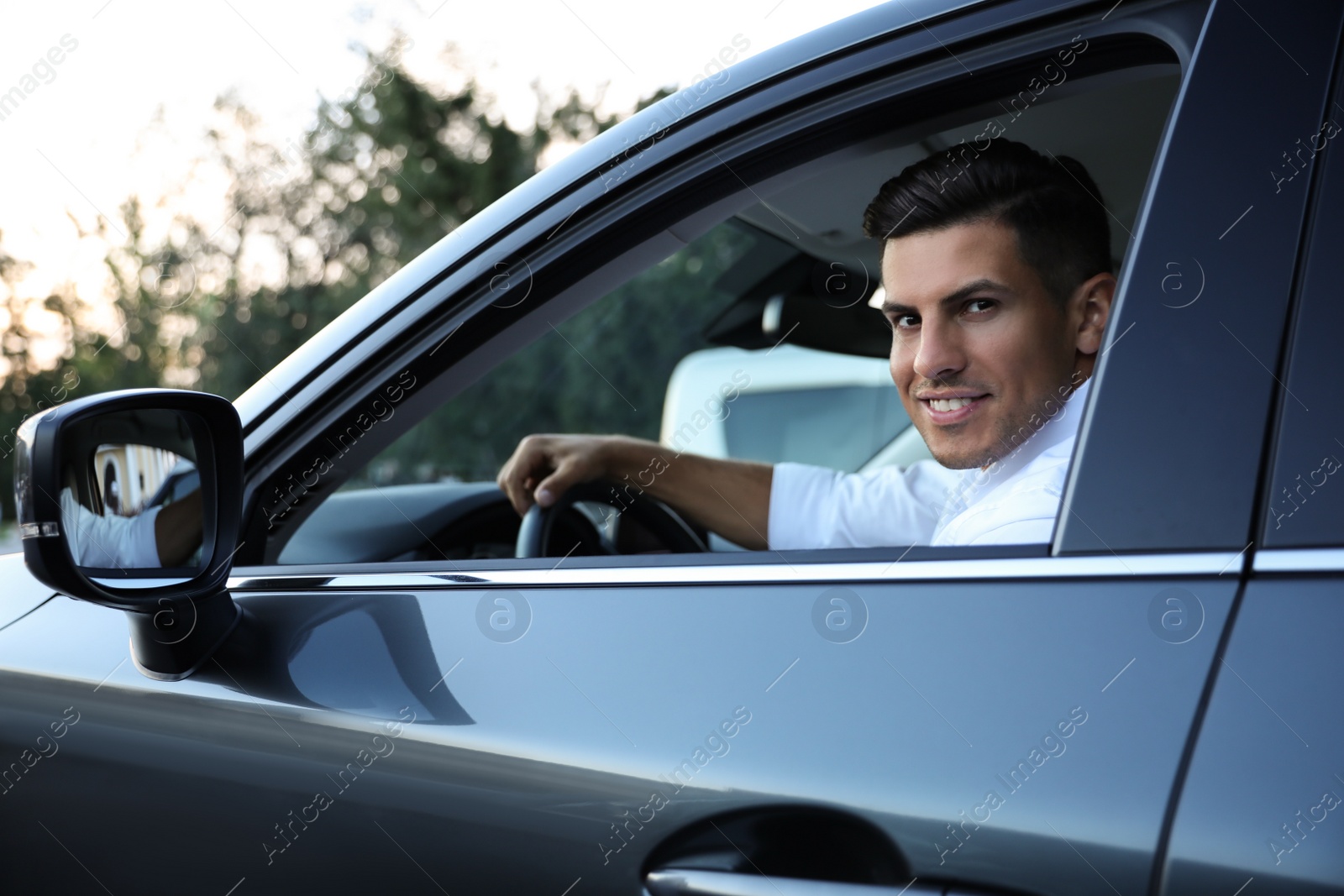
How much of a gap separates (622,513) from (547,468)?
0.75ft

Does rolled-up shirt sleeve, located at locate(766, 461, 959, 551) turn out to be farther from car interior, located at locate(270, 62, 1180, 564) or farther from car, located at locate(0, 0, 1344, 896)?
car, located at locate(0, 0, 1344, 896)

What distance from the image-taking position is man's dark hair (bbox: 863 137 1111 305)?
1497 millimetres

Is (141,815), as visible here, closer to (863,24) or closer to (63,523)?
(63,523)

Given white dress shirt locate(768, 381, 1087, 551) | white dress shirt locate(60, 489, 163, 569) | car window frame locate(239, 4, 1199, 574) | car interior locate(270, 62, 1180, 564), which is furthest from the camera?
white dress shirt locate(768, 381, 1087, 551)

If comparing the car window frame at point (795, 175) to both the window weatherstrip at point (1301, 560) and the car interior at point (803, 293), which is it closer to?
the car interior at point (803, 293)

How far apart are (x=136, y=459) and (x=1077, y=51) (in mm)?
1247

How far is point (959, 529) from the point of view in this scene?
134 cm

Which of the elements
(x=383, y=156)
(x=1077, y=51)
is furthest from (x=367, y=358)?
(x=383, y=156)

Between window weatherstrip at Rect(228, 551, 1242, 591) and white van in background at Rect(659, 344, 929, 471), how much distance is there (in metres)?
4.40

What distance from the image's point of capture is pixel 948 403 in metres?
1.51

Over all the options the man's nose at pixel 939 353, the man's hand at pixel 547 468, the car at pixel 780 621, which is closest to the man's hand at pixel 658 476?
the man's hand at pixel 547 468

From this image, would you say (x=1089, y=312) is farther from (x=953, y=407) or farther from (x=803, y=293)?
(x=803, y=293)

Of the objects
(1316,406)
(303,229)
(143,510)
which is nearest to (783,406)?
(143,510)

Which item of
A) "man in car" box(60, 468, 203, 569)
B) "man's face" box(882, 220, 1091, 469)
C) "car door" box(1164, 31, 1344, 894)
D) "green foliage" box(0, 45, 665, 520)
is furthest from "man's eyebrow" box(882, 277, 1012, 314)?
"green foliage" box(0, 45, 665, 520)
